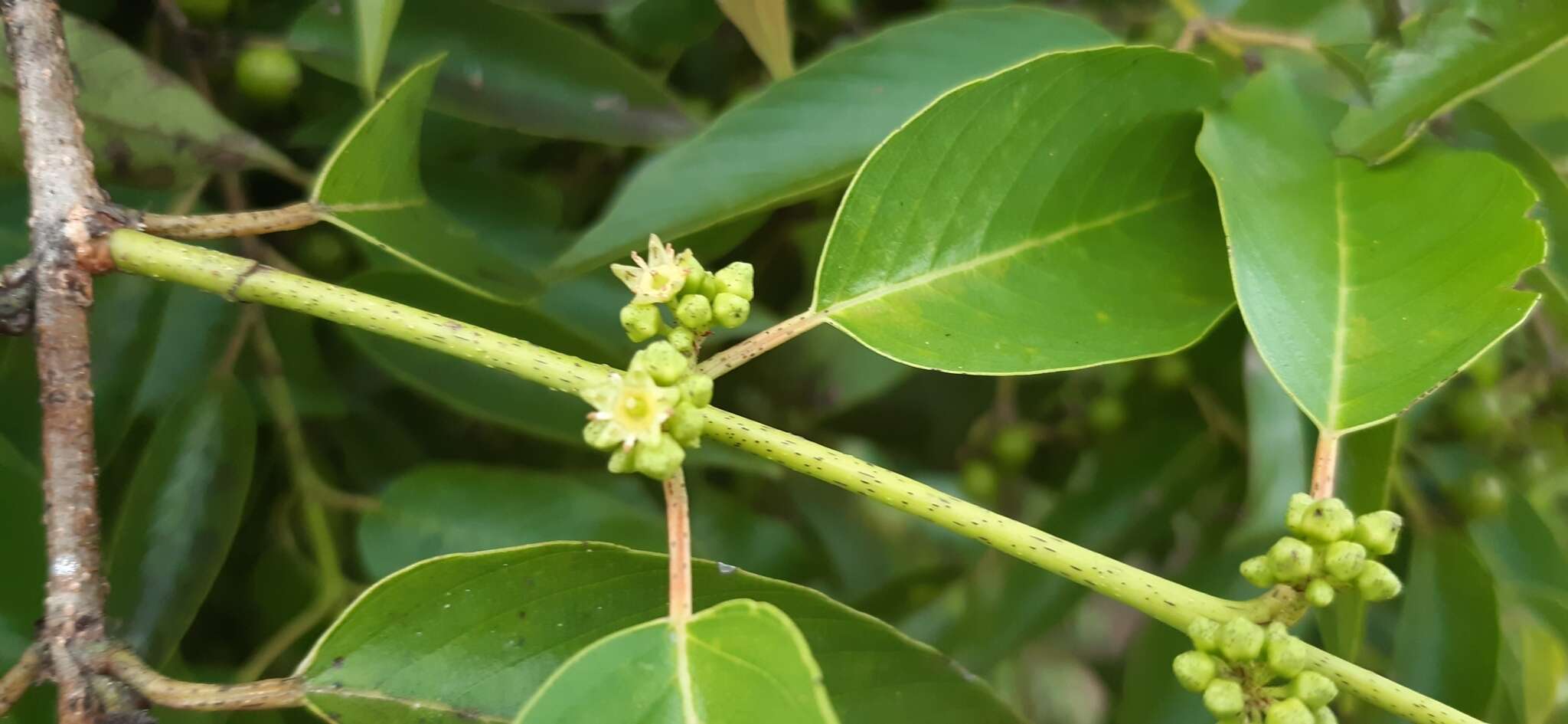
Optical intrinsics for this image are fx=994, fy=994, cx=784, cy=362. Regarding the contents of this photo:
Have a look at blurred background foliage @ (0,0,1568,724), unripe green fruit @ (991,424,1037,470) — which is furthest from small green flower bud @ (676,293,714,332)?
unripe green fruit @ (991,424,1037,470)

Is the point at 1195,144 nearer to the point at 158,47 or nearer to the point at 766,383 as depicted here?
the point at 766,383

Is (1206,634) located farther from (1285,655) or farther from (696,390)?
(696,390)

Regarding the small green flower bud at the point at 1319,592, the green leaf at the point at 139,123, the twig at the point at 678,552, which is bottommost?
the small green flower bud at the point at 1319,592

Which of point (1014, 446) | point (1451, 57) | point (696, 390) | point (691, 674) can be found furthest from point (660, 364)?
point (1014, 446)

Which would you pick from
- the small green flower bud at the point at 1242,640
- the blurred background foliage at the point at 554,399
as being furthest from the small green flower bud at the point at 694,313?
the small green flower bud at the point at 1242,640

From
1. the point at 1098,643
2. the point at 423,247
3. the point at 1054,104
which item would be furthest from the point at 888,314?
the point at 1098,643

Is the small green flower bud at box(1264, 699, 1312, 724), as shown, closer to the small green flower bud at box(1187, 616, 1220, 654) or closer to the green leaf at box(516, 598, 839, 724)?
the small green flower bud at box(1187, 616, 1220, 654)

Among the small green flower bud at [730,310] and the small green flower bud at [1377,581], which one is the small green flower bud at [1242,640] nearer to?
the small green flower bud at [1377,581]
